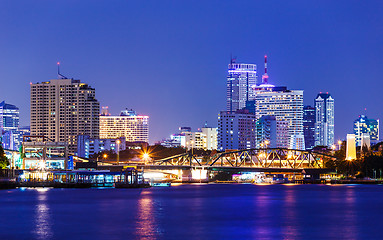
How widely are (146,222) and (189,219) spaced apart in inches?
225

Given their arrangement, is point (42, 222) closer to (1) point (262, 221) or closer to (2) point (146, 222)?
(2) point (146, 222)

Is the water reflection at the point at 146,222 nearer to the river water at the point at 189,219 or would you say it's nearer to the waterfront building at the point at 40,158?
the river water at the point at 189,219

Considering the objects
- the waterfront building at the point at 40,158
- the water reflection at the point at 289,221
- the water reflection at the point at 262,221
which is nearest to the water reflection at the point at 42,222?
the water reflection at the point at 262,221

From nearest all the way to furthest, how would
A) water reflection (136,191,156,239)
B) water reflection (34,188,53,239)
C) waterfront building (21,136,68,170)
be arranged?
water reflection (136,191,156,239) → water reflection (34,188,53,239) → waterfront building (21,136,68,170)

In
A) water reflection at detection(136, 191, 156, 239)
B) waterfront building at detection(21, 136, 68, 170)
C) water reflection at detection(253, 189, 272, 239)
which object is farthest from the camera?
waterfront building at detection(21, 136, 68, 170)

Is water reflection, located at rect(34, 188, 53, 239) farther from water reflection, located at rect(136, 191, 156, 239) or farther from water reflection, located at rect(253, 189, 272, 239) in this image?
water reflection, located at rect(253, 189, 272, 239)

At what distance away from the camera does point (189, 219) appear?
75.6m

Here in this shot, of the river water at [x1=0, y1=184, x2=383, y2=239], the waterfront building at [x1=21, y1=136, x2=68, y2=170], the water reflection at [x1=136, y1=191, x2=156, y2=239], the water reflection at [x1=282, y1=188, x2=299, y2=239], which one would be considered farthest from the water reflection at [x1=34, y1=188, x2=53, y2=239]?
the waterfront building at [x1=21, y1=136, x2=68, y2=170]

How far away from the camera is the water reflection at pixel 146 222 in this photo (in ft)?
202

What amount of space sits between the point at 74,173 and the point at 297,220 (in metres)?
84.9

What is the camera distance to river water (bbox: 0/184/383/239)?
6228 centimetres

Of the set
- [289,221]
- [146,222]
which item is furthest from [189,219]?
[289,221]

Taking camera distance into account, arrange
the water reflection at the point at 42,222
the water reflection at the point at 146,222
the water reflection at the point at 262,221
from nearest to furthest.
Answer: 1. the water reflection at the point at 146,222
2. the water reflection at the point at 42,222
3. the water reflection at the point at 262,221

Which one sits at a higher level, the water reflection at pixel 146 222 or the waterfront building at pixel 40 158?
the waterfront building at pixel 40 158
